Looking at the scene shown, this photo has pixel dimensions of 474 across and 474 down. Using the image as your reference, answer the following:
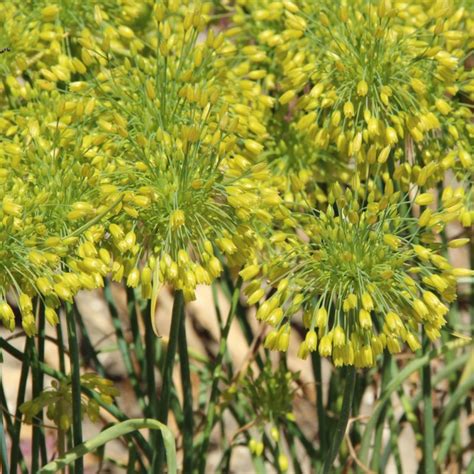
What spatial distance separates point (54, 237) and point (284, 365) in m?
0.72

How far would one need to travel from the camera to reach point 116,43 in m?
1.79

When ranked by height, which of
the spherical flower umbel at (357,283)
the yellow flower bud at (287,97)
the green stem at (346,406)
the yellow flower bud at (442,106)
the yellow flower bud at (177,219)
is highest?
the yellow flower bud at (287,97)

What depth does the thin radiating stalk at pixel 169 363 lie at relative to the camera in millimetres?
1474

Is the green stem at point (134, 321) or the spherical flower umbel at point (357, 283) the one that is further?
the green stem at point (134, 321)

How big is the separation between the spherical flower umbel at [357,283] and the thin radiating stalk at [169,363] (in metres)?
0.11

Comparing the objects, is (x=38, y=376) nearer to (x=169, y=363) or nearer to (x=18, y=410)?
(x=18, y=410)

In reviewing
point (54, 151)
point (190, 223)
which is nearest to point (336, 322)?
point (190, 223)

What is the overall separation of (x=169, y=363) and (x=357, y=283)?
0.33 metres

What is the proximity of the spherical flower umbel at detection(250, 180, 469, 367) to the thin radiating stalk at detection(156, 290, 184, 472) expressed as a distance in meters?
0.11

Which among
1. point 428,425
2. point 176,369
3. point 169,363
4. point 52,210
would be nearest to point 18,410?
point 169,363

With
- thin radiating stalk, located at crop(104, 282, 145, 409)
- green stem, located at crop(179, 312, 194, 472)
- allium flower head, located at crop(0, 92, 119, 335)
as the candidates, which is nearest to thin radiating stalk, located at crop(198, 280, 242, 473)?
green stem, located at crop(179, 312, 194, 472)

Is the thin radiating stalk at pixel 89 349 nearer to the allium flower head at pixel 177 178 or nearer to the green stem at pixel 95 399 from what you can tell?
the green stem at pixel 95 399

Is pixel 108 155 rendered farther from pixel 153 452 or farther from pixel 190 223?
pixel 153 452

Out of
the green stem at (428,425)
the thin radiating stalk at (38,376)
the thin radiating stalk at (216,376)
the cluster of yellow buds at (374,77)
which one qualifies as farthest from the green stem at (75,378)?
the green stem at (428,425)
